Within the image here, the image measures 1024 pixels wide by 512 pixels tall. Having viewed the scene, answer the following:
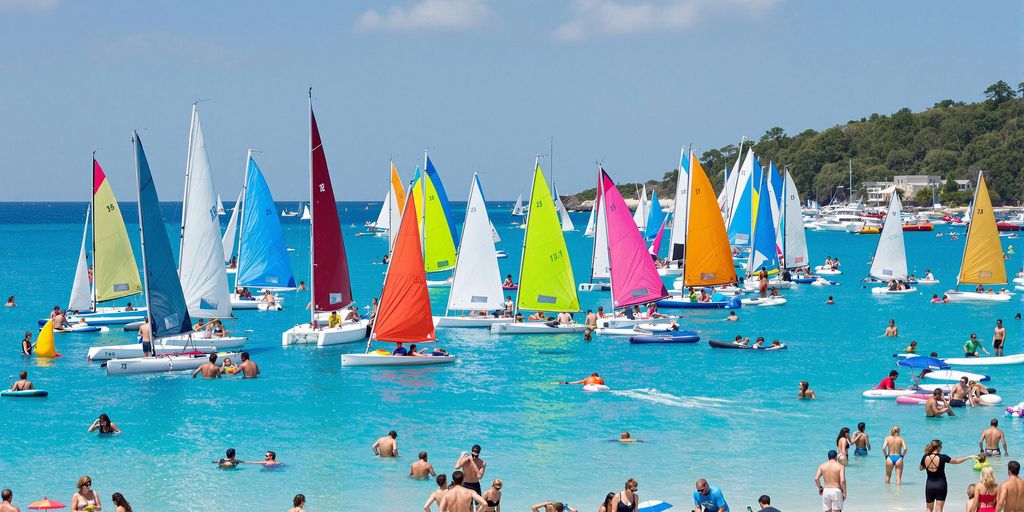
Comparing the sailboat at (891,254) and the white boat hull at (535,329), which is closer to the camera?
the white boat hull at (535,329)

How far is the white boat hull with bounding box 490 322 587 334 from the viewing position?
57656 mm

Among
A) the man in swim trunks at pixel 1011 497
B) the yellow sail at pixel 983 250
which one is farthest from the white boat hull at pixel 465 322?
the man in swim trunks at pixel 1011 497

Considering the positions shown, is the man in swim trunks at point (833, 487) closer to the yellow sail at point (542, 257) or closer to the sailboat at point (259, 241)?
the yellow sail at point (542, 257)

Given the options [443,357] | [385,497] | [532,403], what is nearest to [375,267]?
[443,357]

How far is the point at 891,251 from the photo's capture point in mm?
79562

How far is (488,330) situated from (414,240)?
12.7 meters

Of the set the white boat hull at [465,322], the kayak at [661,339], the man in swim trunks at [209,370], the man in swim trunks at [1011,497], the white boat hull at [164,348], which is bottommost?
the man in swim trunks at [1011,497]

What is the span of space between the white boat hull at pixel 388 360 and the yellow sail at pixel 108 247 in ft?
46.8

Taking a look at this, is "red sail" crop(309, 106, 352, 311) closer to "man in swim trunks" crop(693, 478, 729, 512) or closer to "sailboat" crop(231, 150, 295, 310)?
"sailboat" crop(231, 150, 295, 310)

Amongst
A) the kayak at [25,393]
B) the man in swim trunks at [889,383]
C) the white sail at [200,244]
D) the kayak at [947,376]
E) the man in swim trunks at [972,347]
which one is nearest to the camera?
the man in swim trunks at [889,383]

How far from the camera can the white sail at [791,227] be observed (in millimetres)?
83131

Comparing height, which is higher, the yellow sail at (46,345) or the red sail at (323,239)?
the red sail at (323,239)

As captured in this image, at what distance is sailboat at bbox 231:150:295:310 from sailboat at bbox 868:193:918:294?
38811 mm

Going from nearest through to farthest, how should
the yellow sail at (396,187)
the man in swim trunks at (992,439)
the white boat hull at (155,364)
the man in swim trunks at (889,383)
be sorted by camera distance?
1. the man in swim trunks at (992,439)
2. the man in swim trunks at (889,383)
3. the white boat hull at (155,364)
4. the yellow sail at (396,187)
